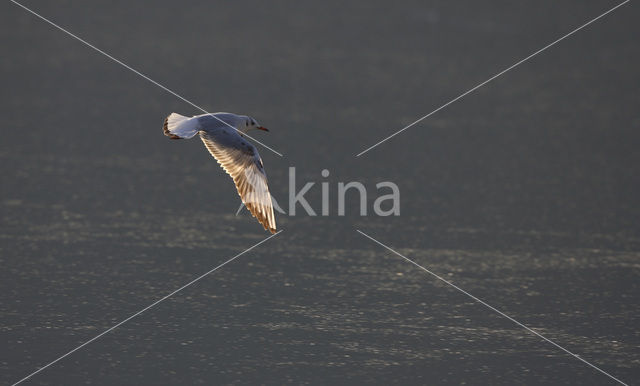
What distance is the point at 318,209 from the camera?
839 cm

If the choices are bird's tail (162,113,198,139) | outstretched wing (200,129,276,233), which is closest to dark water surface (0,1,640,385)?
outstretched wing (200,129,276,233)

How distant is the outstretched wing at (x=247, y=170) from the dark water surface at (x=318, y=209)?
514 millimetres

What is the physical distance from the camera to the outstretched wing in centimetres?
659

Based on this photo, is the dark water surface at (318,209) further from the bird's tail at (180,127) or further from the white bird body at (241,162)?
the bird's tail at (180,127)

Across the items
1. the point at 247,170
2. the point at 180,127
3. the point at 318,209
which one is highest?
the point at 180,127

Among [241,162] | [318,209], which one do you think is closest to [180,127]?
[241,162]

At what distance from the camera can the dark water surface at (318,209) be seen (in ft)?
19.2

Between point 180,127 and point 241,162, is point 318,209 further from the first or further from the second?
point 180,127

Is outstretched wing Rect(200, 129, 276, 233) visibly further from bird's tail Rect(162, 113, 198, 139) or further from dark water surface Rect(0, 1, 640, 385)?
dark water surface Rect(0, 1, 640, 385)

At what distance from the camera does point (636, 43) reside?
15070 millimetres

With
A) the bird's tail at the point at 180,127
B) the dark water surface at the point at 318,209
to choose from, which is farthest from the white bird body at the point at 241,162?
the dark water surface at the point at 318,209

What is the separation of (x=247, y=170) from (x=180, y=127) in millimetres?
509

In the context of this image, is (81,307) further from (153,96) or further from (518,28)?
(518,28)

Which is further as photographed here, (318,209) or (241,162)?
(318,209)
